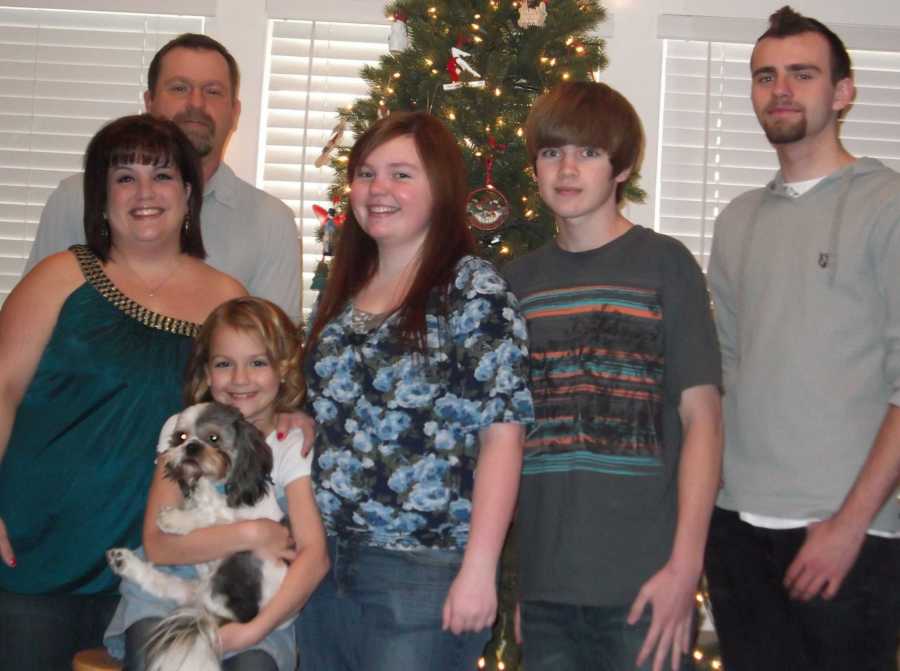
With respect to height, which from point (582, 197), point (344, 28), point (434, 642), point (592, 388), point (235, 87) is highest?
point (344, 28)

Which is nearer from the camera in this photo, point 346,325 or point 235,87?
point 346,325

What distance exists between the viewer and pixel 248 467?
214 centimetres

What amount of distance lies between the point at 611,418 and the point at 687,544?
297 millimetres

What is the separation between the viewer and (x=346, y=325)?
211cm

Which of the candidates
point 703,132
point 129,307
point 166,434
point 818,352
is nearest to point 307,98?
point 703,132

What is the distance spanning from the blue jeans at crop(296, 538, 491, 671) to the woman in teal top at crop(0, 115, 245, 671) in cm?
64

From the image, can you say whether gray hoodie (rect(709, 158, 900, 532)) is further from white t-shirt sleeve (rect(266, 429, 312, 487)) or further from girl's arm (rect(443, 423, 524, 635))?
white t-shirt sleeve (rect(266, 429, 312, 487))

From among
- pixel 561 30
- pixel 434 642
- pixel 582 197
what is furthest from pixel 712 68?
pixel 434 642

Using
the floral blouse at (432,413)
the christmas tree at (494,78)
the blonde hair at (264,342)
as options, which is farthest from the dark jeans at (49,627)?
the christmas tree at (494,78)

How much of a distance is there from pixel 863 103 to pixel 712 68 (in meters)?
0.75

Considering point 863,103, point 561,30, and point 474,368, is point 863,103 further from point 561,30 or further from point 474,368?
point 474,368

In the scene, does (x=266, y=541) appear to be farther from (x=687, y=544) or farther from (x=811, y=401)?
(x=811, y=401)

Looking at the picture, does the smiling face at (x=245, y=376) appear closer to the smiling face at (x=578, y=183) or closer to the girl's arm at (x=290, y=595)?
the girl's arm at (x=290, y=595)

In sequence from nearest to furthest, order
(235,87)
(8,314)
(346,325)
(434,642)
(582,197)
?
(434,642) < (346,325) < (582,197) < (8,314) < (235,87)
